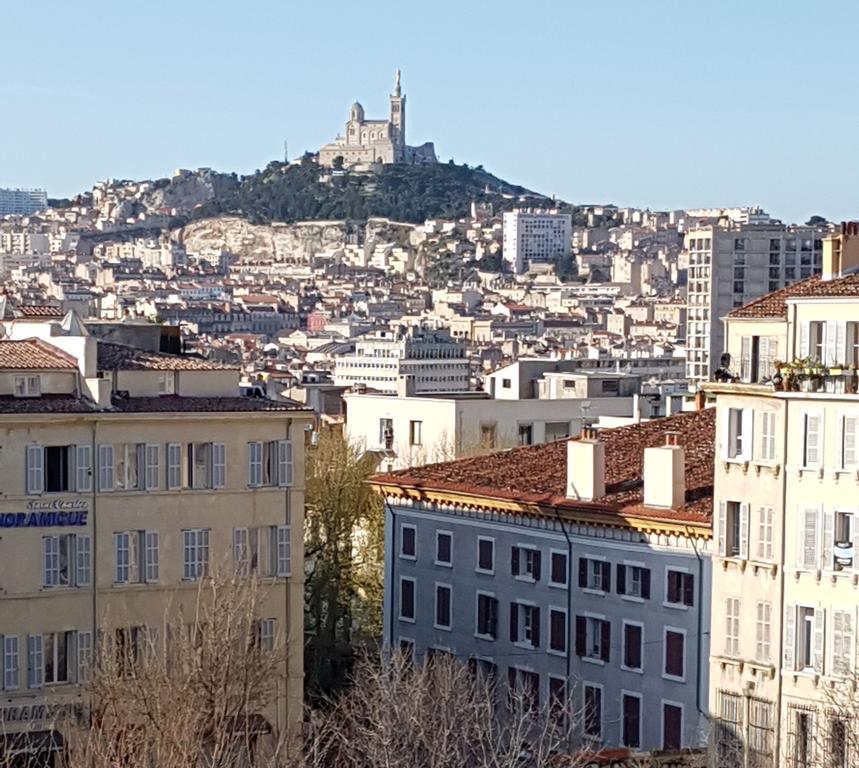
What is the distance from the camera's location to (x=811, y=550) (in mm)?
31141

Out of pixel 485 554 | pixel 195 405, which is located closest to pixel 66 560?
pixel 195 405

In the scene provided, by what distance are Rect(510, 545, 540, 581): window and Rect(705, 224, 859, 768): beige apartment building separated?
7439 mm

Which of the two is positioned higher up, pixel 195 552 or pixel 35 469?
pixel 35 469

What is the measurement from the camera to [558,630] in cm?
3934

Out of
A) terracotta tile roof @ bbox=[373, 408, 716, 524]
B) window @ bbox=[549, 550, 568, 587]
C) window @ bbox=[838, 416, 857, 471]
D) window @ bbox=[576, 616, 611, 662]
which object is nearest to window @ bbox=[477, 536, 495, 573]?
terracotta tile roof @ bbox=[373, 408, 716, 524]

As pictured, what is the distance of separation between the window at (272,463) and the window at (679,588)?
5.38m

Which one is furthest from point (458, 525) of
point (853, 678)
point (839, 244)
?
point (853, 678)

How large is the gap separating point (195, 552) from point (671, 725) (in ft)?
22.3

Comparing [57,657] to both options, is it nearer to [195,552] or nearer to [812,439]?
[195,552]

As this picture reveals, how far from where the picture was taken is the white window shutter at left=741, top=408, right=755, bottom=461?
31953 mm

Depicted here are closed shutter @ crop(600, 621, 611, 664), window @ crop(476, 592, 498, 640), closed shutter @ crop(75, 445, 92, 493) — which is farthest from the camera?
window @ crop(476, 592, 498, 640)

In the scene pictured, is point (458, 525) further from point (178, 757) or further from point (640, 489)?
point (178, 757)

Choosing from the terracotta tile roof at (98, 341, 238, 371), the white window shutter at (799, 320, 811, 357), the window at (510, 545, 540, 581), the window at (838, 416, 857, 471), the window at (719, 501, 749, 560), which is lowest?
the window at (510, 545, 540, 581)

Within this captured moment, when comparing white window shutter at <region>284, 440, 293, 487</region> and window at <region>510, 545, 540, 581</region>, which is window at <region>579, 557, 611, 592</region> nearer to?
window at <region>510, 545, 540, 581</region>
